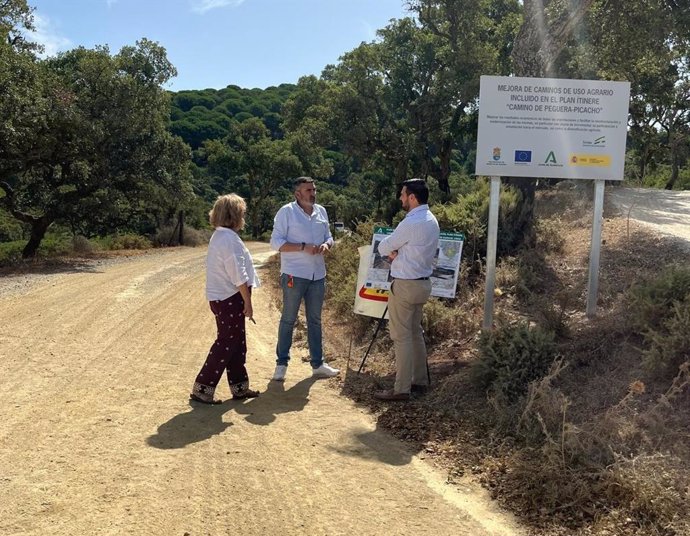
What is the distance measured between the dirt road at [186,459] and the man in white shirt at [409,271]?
58 cm

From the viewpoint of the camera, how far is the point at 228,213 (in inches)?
187

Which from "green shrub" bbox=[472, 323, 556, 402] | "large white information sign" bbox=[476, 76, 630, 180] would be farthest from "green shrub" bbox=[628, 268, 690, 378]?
"large white information sign" bbox=[476, 76, 630, 180]

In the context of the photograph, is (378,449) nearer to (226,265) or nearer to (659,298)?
(226,265)

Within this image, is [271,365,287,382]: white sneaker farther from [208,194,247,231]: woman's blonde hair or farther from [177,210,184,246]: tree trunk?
[177,210,184,246]: tree trunk

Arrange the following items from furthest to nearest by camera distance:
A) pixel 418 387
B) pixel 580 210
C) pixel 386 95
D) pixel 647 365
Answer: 1. pixel 386 95
2. pixel 580 210
3. pixel 418 387
4. pixel 647 365

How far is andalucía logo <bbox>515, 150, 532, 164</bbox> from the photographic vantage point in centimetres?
595

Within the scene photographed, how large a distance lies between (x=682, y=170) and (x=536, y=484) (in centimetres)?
3685

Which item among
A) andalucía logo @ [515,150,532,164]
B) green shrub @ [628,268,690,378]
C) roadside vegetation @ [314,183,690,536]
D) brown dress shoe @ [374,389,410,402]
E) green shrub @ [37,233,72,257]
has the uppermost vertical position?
andalucía logo @ [515,150,532,164]

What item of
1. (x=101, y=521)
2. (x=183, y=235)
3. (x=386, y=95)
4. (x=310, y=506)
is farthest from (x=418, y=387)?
(x=183, y=235)

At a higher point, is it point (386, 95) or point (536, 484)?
point (386, 95)

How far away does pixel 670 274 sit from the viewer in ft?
16.3

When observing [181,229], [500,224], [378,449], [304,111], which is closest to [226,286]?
[378,449]

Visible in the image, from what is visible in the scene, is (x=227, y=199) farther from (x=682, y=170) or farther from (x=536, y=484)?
(x=682, y=170)

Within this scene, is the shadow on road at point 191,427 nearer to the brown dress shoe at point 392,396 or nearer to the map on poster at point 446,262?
the brown dress shoe at point 392,396
